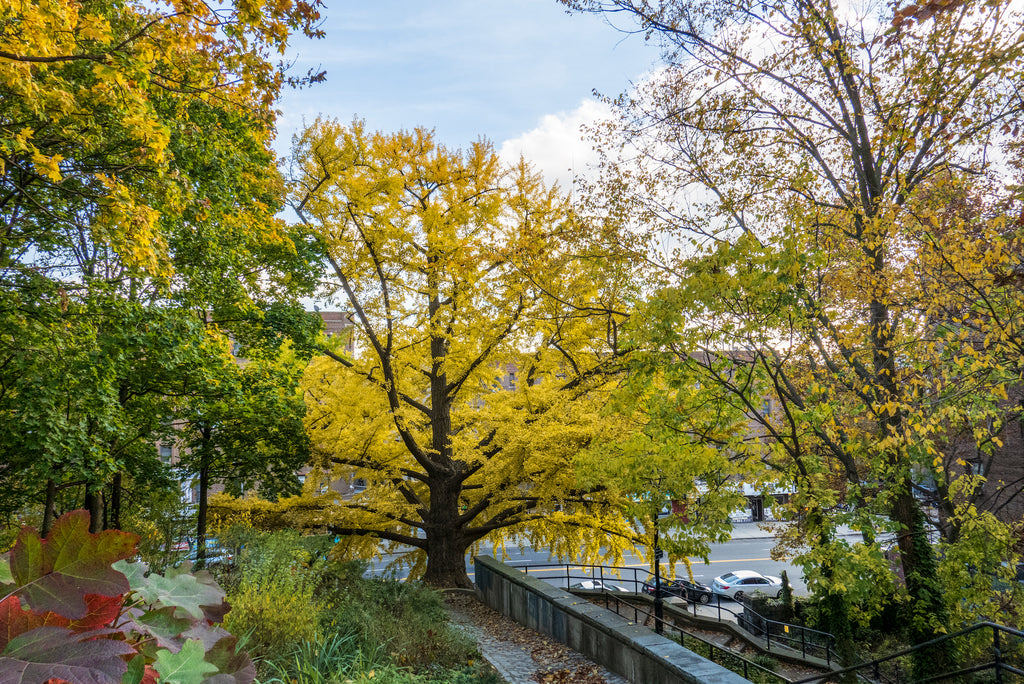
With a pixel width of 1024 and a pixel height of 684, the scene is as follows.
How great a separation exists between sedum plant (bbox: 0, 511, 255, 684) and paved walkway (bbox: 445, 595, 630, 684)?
259 inches

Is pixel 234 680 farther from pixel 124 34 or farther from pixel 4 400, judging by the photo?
pixel 4 400

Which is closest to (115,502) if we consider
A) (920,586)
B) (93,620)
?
(93,620)

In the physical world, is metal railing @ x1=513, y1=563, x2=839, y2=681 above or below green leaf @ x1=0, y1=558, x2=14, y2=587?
below

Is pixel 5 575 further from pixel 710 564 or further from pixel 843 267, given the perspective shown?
pixel 710 564

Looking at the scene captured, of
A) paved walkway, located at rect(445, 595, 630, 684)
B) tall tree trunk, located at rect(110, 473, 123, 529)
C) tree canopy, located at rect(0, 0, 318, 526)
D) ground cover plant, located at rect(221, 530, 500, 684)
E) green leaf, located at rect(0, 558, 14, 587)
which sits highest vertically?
tree canopy, located at rect(0, 0, 318, 526)

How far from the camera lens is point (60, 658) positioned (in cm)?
132

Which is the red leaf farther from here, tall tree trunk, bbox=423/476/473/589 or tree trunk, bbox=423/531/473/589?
tree trunk, bbox=423/531/473/589

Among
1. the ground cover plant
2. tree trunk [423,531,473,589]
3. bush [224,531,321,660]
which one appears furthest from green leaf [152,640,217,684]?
tree trunk [423,531,473,589]

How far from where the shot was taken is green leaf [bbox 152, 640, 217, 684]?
1.65 metres

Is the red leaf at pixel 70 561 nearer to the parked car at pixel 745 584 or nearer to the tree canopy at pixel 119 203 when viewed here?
the tree canopy at pixel 119 203

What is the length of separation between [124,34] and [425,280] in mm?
6897

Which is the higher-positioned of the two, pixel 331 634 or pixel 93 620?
pixel 93 620

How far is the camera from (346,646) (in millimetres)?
7148

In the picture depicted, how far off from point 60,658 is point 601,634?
8016 millimetres
